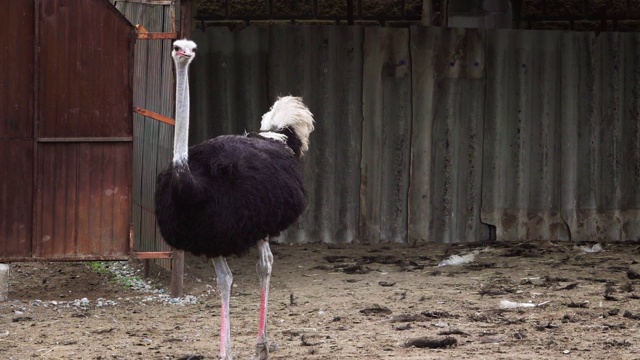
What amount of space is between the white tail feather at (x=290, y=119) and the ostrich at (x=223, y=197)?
35.2 inches

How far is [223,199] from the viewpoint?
24.0ft

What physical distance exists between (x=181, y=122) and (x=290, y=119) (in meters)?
2.02

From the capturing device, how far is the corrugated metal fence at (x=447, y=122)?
38.5ft

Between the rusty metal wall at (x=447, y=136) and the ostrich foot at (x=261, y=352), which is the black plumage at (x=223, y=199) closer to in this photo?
the ostrich foot at (x=261, y=352)

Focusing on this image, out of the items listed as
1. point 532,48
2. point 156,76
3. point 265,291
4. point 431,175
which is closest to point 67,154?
point 156,76

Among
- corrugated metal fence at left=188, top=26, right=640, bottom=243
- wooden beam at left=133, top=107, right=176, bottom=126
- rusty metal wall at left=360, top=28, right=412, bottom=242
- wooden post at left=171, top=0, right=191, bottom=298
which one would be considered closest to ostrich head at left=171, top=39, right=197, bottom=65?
wooden beam at left=133, top=107, right=176, bottom=126

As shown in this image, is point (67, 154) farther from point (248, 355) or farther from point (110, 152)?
point (248, 355)

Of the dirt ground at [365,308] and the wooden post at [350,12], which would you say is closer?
the dirt ground at [365,308]

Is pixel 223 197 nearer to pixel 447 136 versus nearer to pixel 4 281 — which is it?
pixel 4 281

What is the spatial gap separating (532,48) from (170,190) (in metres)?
5.83

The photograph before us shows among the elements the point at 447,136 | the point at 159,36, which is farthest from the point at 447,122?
the point at 159,36

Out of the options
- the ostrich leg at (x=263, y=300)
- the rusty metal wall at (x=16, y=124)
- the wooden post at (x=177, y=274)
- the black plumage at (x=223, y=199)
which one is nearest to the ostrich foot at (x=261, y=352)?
the ostrich leg at (x=263, y=300)

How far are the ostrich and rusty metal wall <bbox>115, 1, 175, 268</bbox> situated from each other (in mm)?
2085

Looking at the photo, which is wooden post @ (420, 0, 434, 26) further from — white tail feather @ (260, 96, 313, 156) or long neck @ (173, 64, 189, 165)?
long neck @ (173, 64, 189, 165)
